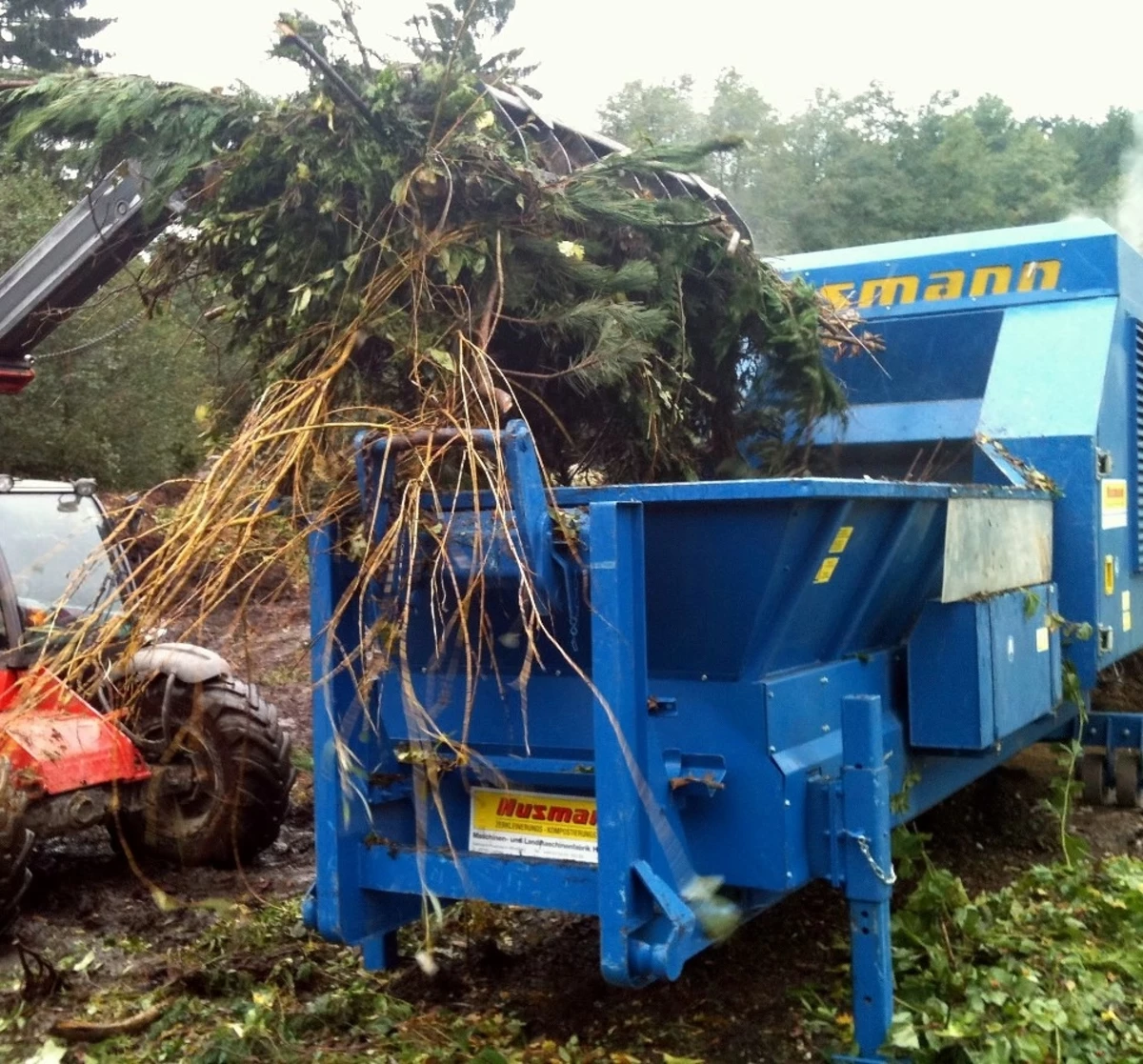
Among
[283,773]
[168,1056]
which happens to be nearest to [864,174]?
[283,773]

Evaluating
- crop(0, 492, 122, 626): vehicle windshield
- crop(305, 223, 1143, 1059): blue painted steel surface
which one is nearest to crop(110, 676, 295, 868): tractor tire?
crop(0, 492, 122, 626): vehicle windshield

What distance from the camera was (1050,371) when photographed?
16.5 feet

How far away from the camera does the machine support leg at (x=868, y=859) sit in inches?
122

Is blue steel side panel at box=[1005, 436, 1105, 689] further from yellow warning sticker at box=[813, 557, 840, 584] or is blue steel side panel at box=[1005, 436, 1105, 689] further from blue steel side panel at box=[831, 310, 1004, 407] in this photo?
yellow warning sticker at box=[813, 557, 840, 584]

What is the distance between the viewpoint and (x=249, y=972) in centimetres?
394

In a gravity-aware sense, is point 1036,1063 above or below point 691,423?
below

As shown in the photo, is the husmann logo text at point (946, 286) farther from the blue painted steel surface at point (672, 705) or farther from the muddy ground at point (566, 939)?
the muddy ground at point (566, 939)

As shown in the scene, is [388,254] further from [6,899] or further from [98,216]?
[6,899]

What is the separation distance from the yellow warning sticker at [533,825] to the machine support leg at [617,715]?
0.57 feet

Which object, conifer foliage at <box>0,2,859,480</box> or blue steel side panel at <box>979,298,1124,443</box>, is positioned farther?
blue steel side panel at <box>979,298,1124,443</box>

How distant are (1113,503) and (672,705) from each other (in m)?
2.67

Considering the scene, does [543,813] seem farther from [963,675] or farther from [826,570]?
[963,675]

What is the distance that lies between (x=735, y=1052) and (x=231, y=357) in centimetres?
248

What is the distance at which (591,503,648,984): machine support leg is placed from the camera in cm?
289
